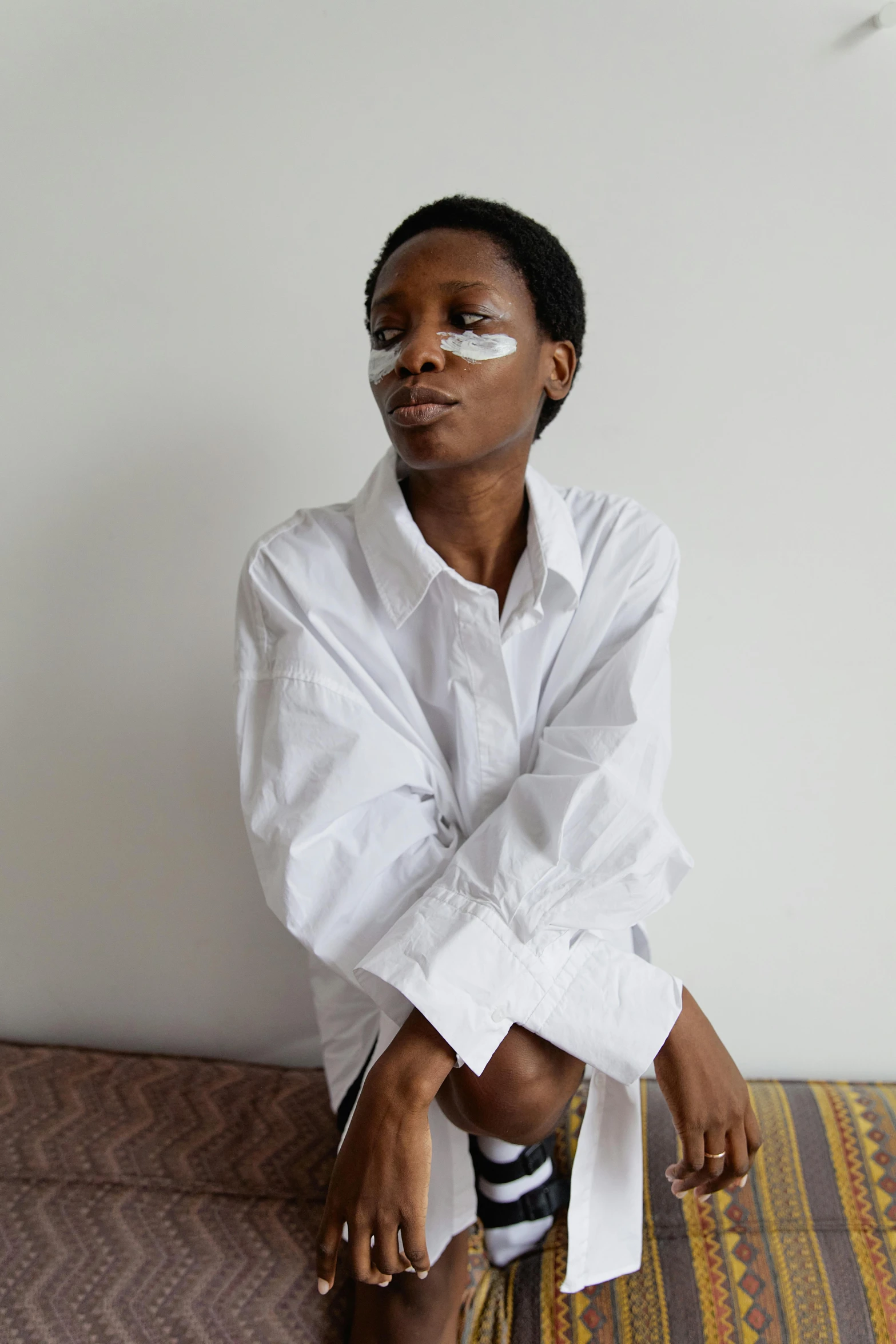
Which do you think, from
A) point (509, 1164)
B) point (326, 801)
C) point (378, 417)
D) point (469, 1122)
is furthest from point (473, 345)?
point (509, 1164)

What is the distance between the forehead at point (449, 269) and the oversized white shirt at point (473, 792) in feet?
0.60

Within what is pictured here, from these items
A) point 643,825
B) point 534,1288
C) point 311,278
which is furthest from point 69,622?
point 534,1288

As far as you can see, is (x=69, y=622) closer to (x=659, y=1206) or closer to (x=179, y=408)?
(x=179, y=408)

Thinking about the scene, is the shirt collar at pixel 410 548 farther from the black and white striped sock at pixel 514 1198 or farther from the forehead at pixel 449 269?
the black and white striped sock at pixel 514 1198

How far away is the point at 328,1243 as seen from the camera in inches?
30.1

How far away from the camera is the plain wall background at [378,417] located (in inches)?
44.3

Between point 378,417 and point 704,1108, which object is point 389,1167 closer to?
point 704,1108

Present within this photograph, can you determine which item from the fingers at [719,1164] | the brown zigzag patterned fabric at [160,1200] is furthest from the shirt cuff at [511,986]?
the brown zigzag patterned fabric at [160,1200]

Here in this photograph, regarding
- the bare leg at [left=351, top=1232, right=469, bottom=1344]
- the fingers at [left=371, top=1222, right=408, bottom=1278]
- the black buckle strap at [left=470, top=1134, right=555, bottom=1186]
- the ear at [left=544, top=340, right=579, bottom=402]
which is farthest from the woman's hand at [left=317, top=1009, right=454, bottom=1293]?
the ear at [left=544, top=340, right=579, bottom=402]

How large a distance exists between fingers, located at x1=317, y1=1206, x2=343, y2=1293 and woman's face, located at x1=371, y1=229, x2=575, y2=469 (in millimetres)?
669

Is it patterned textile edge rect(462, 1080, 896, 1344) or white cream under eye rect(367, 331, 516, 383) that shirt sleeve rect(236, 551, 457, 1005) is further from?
patterned textile edge rect(462, 1080, 896, 1344)

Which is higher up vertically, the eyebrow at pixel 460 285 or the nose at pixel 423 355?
the eyebrow at pixel 460 285

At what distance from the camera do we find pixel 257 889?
4.20 feet

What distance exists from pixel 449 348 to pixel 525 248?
0.15 metres
